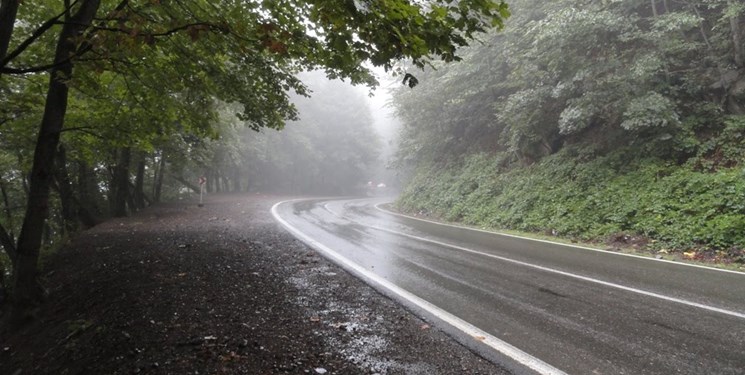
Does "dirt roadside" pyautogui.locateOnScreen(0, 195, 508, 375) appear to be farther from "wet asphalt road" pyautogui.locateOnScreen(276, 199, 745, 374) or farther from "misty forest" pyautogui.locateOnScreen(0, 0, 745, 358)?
"misty forest" pyautogui.locateOnScreen(0, 0, 745, 358)

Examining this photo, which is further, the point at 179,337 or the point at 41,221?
the point at 41,221

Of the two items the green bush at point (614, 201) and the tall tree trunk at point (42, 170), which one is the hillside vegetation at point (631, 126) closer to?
the green bush at point (614, 201)

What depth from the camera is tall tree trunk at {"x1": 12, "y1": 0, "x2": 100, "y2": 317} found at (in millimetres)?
5379

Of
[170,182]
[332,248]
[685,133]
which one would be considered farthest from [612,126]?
[170,182]

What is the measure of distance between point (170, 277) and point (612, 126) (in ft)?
47.6

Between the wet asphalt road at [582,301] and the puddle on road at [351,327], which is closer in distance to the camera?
the puddle on road at [351,327]

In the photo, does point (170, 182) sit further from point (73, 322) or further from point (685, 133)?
point (685, 133)

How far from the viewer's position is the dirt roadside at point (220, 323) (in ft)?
11.6

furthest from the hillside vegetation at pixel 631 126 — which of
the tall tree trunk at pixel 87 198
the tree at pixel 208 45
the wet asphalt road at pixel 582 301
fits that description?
the tall tree trunk at pixel 87 198

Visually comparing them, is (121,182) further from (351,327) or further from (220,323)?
(351,327)

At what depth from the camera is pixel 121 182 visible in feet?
48.0

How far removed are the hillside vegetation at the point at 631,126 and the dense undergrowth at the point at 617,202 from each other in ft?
0.12

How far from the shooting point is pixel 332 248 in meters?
9.01

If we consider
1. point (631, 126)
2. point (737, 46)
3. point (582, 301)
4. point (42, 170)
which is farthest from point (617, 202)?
point (42, 170)
